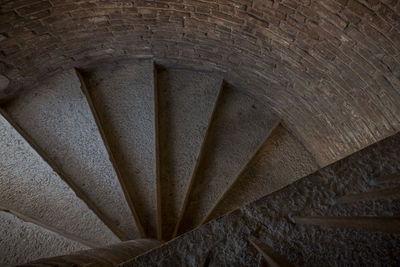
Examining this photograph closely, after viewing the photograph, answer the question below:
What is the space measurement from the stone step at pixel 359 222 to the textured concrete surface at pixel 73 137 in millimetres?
1919

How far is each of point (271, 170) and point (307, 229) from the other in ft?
7.31

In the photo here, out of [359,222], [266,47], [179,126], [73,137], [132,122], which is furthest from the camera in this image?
[179,126]

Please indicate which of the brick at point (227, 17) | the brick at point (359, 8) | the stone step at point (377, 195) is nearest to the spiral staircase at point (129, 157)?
the brick at point (227, 17)

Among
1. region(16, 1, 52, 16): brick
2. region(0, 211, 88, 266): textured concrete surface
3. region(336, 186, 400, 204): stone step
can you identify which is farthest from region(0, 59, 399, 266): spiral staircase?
region(336, 186, 400, 204): stone step

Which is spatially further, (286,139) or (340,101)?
(286,139)

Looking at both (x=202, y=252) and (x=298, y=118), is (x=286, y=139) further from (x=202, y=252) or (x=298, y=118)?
(x=202, y=252)

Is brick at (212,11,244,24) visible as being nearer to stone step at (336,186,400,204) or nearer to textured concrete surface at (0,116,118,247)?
stone step at (336,186,400,204)

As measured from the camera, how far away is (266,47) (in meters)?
2.36

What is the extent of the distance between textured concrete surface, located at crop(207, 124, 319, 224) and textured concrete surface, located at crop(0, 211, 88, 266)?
143cm

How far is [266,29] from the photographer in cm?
217

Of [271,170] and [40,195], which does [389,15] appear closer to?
[271,170]

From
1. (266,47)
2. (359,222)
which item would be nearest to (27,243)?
(359,222)

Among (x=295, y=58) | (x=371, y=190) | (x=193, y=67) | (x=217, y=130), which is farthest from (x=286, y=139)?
(x=371, y=190)

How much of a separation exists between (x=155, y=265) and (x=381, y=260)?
0.70 metres
